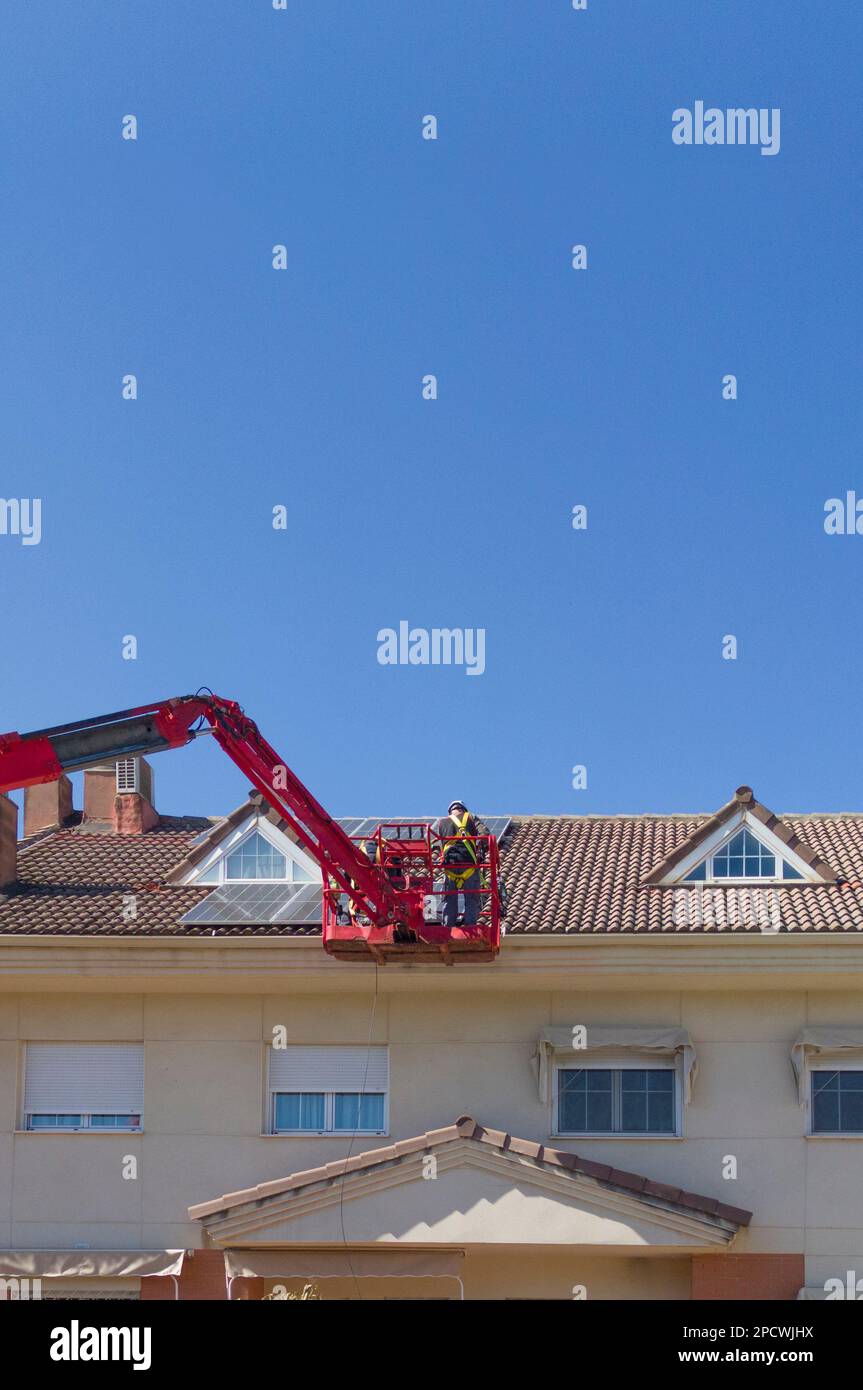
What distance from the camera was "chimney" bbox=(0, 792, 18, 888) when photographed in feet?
78.1

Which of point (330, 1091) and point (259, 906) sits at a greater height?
point (259, 906)

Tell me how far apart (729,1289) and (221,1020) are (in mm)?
7104

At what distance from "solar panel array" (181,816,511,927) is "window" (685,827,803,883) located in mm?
3843

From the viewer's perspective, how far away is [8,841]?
2406 centimetres

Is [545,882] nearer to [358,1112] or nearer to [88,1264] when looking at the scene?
[358,1112]

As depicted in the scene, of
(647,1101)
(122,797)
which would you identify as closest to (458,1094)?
(647,1101)

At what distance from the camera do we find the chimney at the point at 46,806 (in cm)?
2778

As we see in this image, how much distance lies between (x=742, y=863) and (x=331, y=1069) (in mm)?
6064

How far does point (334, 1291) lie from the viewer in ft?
67.5

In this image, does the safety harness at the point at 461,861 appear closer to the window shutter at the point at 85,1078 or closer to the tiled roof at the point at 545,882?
the tiled roof at the point at 545,882

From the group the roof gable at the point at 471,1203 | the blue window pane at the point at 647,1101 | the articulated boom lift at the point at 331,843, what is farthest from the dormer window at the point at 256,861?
the blue window pane at the point at 647,1101

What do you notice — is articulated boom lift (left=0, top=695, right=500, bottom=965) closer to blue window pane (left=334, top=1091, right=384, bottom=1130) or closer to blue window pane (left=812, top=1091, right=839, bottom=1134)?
blue window pane (left=334, top=1091, right=384, bottom=1130)

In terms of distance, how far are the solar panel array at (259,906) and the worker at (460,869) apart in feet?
5.16

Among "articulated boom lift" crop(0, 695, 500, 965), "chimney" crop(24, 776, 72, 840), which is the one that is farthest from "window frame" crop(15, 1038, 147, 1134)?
"chimney" crop(24, 776, 72, 840)
